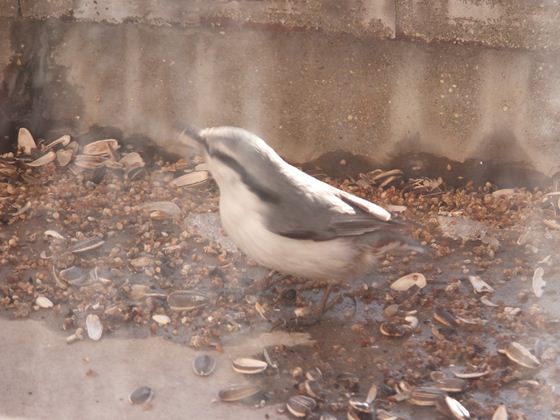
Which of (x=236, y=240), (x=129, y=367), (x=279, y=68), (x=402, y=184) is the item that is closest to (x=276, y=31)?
(x=279, y=68)

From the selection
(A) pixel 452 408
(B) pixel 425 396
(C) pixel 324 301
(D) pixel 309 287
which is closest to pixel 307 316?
(C) pixel 324 301

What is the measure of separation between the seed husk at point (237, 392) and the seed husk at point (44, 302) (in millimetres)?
838

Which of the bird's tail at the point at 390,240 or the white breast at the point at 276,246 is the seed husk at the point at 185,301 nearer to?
the white breast at the point at 276,246

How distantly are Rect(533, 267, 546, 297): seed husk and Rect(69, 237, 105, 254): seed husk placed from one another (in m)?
1.78

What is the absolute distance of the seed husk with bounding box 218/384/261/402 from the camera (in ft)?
11.8

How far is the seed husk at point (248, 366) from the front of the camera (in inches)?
146

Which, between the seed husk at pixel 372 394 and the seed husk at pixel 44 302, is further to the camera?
the seed husk at pixel 44 302

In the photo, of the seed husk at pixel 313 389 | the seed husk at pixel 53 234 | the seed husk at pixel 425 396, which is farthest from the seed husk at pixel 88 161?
the seed husk at pixel 425 396

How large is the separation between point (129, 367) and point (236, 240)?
59 centimetres

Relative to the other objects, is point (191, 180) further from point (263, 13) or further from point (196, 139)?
point (196, 139)

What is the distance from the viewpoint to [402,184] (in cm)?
482

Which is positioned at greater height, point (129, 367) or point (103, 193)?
point (103, 193)

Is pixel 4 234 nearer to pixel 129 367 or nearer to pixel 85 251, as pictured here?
pixel 85 251

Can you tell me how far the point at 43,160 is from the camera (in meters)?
4.86
